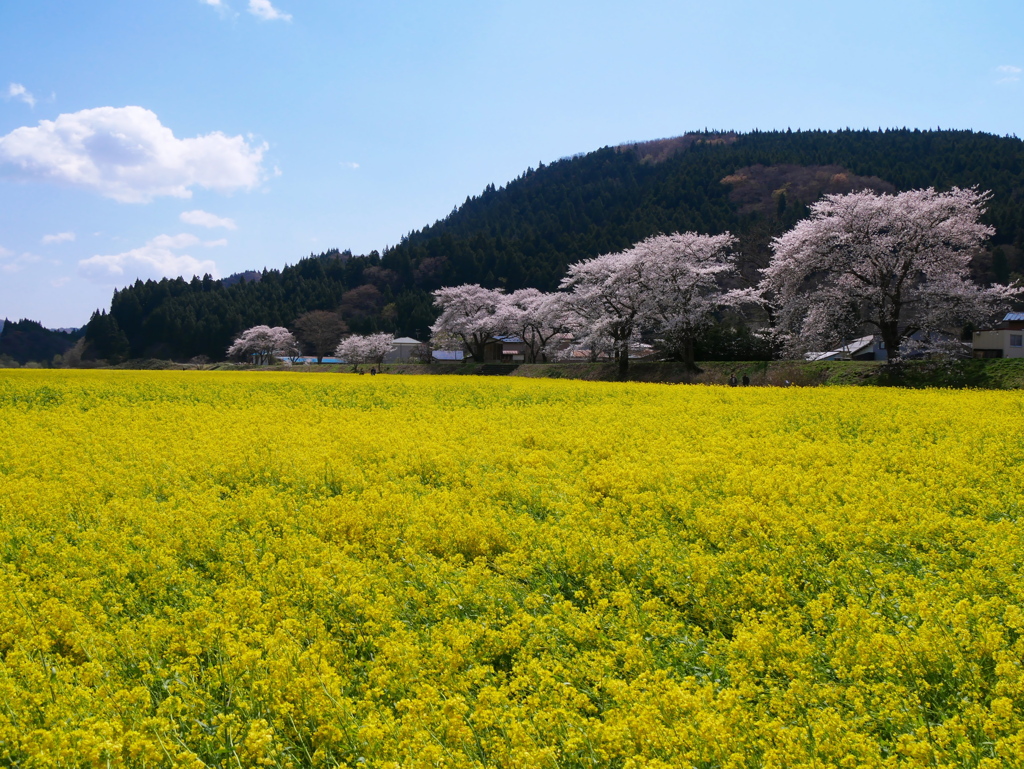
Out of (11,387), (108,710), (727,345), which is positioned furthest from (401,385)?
(727,345)

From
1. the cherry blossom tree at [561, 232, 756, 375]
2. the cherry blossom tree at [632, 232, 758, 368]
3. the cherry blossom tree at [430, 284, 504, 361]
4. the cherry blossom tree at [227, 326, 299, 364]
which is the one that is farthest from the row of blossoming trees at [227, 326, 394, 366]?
the cherry blossom tree at [632, 232, 758, 368]

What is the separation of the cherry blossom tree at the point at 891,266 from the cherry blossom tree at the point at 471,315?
1570 inches

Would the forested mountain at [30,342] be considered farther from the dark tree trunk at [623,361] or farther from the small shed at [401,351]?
the dark tree trunk at [623,361]

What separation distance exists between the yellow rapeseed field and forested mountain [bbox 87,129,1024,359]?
8518 cm

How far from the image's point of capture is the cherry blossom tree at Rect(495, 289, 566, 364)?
190ft

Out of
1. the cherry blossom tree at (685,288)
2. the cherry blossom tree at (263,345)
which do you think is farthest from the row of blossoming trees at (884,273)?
the cherry blossom tree at (263,345)

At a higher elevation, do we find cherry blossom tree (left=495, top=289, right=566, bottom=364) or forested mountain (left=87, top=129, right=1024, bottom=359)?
forested mountain (left=87, top=129, right=1024, bottom=359)

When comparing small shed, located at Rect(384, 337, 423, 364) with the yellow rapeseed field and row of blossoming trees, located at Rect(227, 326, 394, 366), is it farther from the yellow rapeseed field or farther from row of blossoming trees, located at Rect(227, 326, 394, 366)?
the yellow rapeseed field

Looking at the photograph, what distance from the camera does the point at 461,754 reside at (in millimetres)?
2850

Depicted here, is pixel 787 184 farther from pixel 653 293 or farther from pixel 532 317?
pixel 653 293

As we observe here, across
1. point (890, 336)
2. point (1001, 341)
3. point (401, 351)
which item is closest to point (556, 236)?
point (401, 351)

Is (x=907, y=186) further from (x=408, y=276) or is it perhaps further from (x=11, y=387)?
(x=11, y=387)

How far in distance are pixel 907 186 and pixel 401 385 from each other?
91.6m

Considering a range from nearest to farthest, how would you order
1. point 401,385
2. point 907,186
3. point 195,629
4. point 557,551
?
point 195,629 < point 557,551 < point 401,385 < point 907,186
